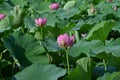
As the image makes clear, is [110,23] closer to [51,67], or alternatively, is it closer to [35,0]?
[51,67]

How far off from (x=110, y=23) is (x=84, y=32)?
454mm

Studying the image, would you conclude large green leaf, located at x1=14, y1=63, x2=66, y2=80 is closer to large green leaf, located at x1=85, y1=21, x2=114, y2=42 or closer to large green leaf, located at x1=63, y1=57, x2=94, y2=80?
large green leaf, located at x1=63, y1=57, x2=94, y2=80

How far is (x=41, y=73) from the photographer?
127 centimetres

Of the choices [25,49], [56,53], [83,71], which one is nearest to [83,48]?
[56,53]

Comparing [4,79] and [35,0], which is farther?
[35,0]

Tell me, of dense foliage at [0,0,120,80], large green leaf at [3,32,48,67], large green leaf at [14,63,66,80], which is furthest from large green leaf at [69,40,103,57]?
large green leaf at [14,63,66,80]

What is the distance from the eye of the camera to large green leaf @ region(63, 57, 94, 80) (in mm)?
1229

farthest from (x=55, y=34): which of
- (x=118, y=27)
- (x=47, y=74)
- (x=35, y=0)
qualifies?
(x=35, y=0)

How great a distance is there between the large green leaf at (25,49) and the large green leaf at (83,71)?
300 millimetres

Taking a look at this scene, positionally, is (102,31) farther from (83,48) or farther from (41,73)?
(41,73)

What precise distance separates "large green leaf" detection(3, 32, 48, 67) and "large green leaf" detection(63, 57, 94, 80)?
300 mm

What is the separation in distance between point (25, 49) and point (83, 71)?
39 cm

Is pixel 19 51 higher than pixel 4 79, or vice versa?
pixel 19 51

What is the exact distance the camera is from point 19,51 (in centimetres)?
154
